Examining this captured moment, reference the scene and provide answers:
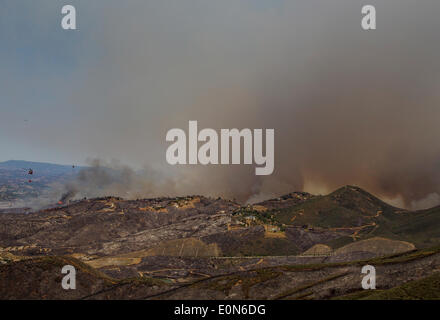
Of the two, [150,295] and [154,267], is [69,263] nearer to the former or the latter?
[150,295]

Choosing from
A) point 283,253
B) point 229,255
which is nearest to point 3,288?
point 229,255

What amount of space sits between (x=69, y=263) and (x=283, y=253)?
122036mm

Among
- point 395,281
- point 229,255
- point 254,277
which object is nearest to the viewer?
point 395,281

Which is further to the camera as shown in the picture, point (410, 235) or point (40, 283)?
point (410, 235)

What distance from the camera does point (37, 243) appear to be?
195625 millimetres
